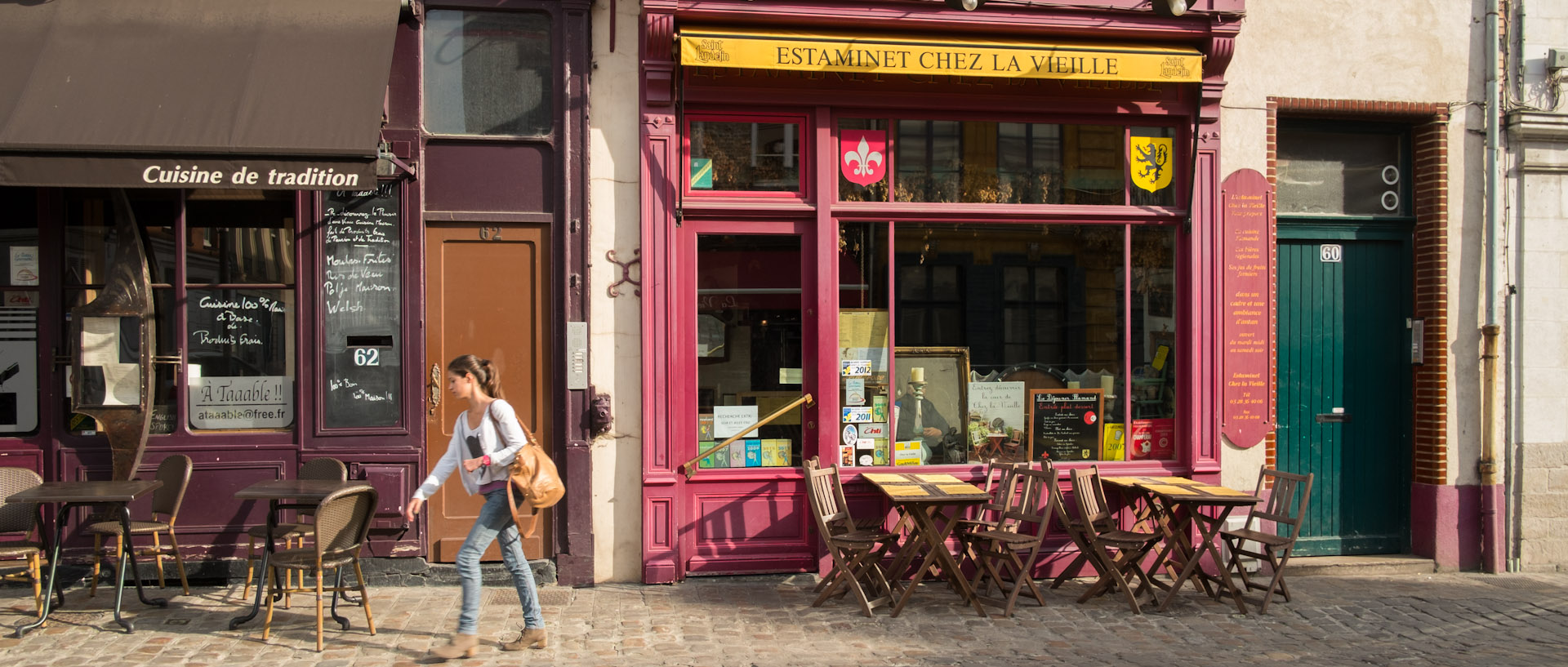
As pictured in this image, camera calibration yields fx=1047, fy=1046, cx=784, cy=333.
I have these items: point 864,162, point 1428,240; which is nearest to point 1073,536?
point 864,162

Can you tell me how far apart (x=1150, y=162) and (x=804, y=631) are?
4.29m

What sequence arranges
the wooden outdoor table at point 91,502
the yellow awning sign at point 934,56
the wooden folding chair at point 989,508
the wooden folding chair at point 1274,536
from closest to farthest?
the wooden outdoor table at point 91,502 < the wooden folding chair at point 1274,536 < the wooden folding chair at point 989,508 < the yellow awning sign at point 934,56

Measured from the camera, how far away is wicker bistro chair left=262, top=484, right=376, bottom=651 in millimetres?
5461

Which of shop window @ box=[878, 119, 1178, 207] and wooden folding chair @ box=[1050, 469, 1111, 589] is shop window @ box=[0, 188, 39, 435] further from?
wooden folding chair @ box=[1050, 469, 1111, 589]

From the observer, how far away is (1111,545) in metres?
6.79

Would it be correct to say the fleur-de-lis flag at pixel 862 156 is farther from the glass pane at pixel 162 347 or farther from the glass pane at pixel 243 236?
the glass pane at pixel 162 347

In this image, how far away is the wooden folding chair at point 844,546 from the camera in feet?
21.0

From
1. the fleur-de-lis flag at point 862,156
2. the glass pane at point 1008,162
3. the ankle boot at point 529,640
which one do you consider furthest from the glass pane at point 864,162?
the ankle boot at point 529,640

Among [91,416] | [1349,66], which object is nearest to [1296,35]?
[1349,66]

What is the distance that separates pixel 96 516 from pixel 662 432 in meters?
3.58

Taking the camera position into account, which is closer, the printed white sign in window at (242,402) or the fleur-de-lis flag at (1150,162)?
the printed white sign in window at (242,402)

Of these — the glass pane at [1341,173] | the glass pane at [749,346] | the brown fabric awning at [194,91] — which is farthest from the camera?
the glass pane at [1341,173]

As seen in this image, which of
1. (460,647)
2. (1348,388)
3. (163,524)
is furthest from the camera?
(1348,388)

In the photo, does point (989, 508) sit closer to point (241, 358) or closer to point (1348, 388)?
point (1348, 388)
